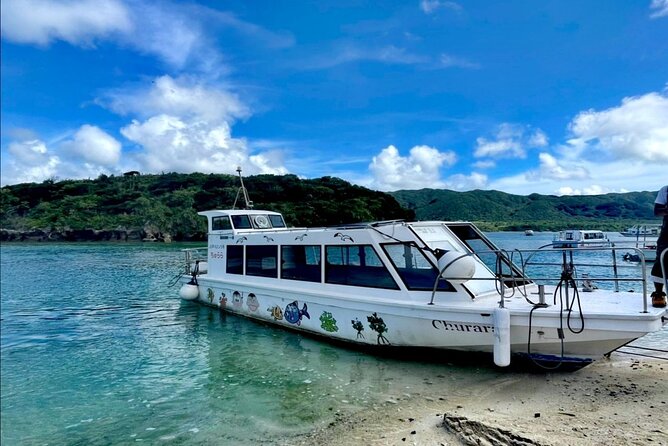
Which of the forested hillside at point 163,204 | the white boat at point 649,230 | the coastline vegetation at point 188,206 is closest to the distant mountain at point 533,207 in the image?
the coastline vegetation at point 188,206

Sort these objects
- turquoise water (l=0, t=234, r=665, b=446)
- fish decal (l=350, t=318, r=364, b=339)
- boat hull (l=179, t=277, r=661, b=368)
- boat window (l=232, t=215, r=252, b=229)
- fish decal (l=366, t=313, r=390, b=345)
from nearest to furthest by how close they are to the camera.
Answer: turquoise water (l=0, t=234, r=665, b=446), boat hull (l=179, t=277, r=661, b=368), fish decal (l=366, t=313, r=390, b=345), fish decal (l=350, t=318, r=364, b=339), boat window (l=232, t=215, r=252, b=229)

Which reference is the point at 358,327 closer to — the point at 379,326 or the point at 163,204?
the point at 379,326

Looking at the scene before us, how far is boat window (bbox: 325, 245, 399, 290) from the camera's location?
8.22 metres

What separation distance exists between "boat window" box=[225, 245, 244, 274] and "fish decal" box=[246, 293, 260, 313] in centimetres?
89

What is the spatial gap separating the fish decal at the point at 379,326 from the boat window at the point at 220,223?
667 cm

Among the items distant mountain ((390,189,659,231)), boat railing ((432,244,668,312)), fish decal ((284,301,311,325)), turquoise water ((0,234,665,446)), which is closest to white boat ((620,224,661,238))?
boat railing ((432,244,668,312))

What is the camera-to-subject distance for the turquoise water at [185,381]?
578 cm

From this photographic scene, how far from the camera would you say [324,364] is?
8070mm

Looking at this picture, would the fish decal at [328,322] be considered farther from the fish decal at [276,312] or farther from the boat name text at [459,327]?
the boat name text at [459,327]

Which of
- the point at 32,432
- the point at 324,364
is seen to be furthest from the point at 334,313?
the point at 32,432

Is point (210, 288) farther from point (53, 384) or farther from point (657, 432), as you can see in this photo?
point (657, 432)

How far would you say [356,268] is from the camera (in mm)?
8758

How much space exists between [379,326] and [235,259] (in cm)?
594

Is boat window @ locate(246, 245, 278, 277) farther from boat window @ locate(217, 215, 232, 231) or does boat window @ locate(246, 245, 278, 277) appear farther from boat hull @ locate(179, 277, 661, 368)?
boat window @ locate(217, 215, 232, 231)
